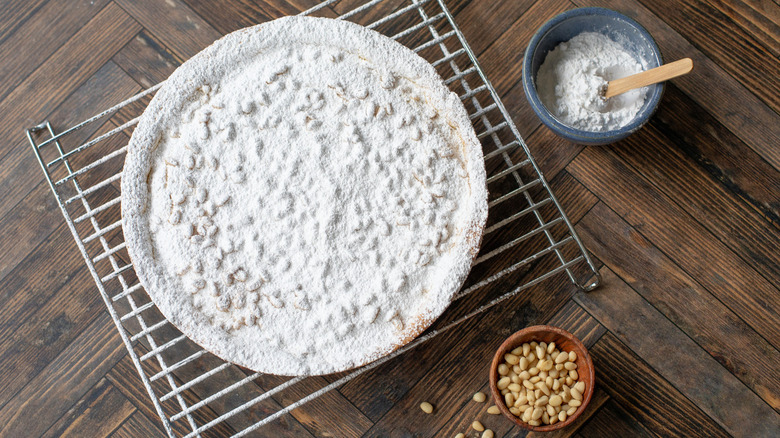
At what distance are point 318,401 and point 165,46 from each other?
0.95 m

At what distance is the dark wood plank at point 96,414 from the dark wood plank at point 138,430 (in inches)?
0.5

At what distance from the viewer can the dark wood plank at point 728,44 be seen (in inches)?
48.9

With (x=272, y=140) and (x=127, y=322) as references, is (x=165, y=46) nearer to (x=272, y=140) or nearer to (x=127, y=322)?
(x=272, y=140)

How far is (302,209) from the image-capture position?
977 mm

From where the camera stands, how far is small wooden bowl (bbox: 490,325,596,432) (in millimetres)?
1051

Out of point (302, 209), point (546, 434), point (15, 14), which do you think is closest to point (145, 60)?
point (15, 14)

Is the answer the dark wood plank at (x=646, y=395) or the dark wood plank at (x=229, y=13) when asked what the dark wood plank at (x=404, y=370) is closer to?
the dark wood plank at (x=646, y=395)

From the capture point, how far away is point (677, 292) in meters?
1.19

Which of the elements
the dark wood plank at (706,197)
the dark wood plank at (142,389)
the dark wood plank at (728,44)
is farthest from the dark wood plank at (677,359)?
the dark wood plank at (142,389)

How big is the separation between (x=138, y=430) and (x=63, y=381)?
21cm

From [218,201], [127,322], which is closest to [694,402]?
[218,201]

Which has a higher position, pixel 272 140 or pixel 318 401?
pixel 272 140

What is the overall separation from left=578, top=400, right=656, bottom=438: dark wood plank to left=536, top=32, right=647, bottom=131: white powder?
0.65 m

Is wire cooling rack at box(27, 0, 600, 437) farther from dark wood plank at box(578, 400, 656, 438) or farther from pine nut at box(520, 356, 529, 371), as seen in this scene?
dark wood plank at box(578, 400, 656, 438)
